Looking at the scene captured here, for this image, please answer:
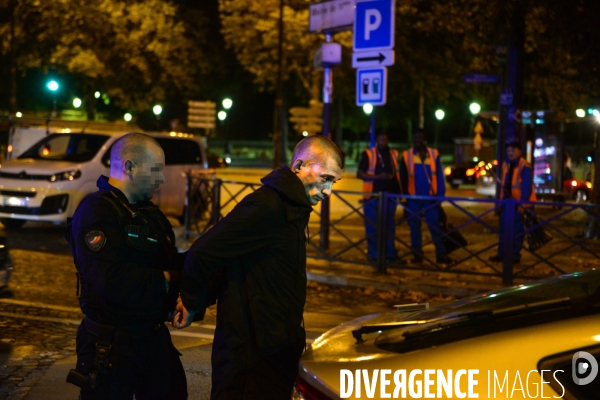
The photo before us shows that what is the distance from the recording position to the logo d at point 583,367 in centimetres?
252

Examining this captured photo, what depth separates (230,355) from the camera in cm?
345

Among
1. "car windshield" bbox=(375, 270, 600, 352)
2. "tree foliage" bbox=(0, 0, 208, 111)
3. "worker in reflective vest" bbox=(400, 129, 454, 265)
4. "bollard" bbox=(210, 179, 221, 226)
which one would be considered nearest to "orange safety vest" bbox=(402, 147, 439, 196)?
"worker in reflective vest" bbox=(400, 129, 454, 265)

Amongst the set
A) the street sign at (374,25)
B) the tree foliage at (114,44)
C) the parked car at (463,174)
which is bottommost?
the parked car at (463,174)

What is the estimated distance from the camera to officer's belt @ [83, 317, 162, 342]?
3.52 meters

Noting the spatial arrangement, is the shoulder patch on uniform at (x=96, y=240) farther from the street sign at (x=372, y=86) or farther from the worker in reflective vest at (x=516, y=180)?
the street sign at (x=372, y=86)

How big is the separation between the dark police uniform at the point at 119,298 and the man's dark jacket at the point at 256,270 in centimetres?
23

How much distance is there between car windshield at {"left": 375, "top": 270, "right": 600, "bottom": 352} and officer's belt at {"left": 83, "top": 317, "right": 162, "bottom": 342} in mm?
1098

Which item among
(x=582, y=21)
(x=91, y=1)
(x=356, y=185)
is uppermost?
(x=91, y=1)

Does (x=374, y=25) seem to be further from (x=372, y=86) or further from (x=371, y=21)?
(x=372, y=86)

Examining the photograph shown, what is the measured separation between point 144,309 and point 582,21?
44.8ft

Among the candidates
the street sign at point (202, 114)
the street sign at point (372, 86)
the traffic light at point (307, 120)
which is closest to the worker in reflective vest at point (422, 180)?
the street sign at point (372, 86)

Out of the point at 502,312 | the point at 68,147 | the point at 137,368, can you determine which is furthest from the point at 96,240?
→ the point at 68,147

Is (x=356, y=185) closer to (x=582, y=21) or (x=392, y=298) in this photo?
(x=582, y=21)

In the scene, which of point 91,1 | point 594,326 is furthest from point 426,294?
point 91,1
